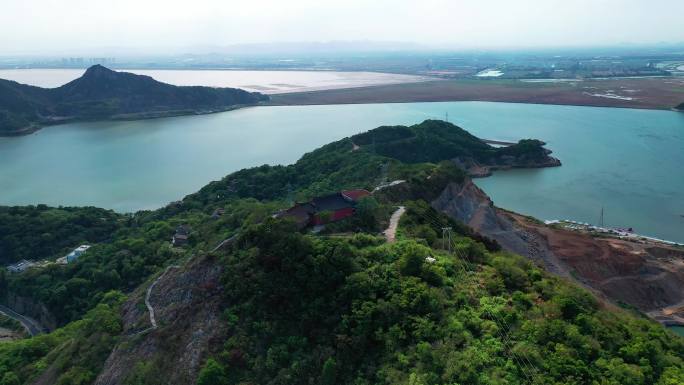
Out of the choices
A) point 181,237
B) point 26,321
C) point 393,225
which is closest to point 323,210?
point 393,225

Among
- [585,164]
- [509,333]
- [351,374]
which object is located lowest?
[585,164]

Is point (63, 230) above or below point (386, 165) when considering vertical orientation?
below

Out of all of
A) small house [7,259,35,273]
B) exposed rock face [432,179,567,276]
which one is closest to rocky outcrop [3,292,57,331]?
small house [7,259,35,273]

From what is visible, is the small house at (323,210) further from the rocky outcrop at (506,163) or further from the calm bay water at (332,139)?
the rocky outcrop at (506,163)

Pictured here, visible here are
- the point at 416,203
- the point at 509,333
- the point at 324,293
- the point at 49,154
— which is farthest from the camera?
the point at 49,154

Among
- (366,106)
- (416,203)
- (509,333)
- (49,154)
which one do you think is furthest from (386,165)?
(366,106)

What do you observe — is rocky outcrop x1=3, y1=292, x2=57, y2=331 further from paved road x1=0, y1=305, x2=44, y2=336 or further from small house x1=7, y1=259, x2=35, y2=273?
small house x1=7, y1=259, x2=35, y2=273

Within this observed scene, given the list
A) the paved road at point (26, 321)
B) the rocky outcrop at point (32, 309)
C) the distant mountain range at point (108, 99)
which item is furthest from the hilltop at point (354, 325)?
the distant mountain range at point (108, 99)

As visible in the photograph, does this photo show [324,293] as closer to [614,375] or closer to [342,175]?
[614,375]
